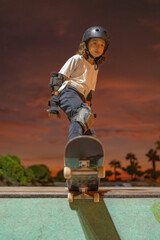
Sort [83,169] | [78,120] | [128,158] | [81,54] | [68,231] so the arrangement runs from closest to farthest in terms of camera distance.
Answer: [83,169] → [68,231] → [78,120] → [81,54] → [128,158]

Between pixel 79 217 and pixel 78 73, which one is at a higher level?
pixel 78 73

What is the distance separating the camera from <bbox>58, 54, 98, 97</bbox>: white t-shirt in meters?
4.65

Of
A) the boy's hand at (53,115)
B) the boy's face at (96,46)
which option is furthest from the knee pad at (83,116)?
the boy's face at (96,46)

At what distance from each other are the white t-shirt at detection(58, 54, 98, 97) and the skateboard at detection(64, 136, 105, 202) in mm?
1412

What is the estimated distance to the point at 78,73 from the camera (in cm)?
475

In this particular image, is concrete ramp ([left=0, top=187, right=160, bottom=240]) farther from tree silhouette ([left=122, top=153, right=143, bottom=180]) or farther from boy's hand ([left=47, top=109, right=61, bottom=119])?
tree silhouette ([left=122, top=153, right=143, bottom=180])

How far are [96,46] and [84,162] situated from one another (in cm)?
215

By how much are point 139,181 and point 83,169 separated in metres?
154

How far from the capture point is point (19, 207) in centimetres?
383

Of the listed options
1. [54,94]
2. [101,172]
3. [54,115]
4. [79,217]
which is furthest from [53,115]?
[79,217]

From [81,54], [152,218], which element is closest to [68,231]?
[152,218]

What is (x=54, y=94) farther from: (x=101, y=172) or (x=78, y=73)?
(x=101, y=172)

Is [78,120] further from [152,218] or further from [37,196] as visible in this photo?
[152,218]

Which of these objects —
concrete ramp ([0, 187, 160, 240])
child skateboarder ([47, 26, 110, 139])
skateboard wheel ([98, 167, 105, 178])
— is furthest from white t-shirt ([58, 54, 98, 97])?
concrete ramp ([0, 187, 160, 240])
